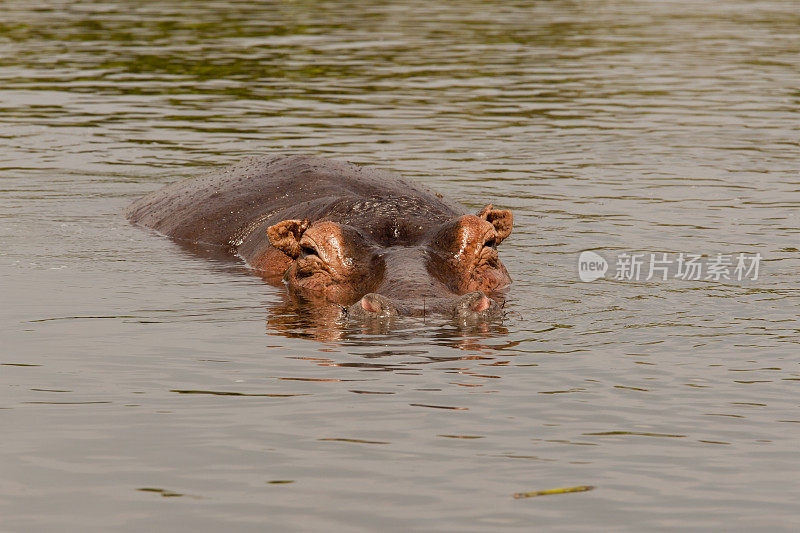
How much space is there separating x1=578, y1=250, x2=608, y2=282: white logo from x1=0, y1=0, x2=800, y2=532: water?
14 centimetres

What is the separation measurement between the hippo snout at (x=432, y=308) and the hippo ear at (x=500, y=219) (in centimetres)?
207

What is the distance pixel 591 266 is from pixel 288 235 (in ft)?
9.10

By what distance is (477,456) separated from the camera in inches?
277

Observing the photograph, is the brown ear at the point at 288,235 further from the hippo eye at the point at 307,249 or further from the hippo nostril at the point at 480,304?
the hippo nostril at the point at 480,304

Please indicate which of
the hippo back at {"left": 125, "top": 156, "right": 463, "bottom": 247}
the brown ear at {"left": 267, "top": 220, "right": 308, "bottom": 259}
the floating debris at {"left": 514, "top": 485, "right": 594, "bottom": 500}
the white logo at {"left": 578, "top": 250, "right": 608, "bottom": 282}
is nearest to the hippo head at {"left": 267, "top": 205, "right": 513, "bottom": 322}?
the brown ear at {"left": 267, "top": 220, "right": 308, "bottom": 259}

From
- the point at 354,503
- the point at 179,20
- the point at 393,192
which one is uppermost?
the point at 179,20

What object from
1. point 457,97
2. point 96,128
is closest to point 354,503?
point 96,128

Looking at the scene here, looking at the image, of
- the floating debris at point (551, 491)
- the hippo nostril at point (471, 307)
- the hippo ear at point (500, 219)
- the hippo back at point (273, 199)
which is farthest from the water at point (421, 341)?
the hippo back at point (273, 199)

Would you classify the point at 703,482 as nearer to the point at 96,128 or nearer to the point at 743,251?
the point at 743,251

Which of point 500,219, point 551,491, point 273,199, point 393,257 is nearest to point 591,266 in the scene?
point 500,219

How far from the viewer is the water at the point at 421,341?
657 centimetres

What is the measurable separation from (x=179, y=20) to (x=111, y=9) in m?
4.43

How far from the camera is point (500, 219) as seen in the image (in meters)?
11.6

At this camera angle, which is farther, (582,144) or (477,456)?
(582,144)
